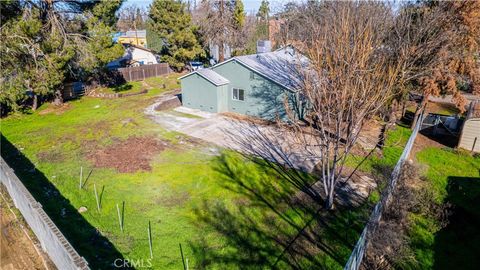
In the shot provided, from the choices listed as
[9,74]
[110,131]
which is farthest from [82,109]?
[110,131]

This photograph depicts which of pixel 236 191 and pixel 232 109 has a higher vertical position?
pixel 232 109

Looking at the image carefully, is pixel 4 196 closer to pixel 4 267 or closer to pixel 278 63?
pixel 4 267

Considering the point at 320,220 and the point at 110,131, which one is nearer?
the point at 320,220

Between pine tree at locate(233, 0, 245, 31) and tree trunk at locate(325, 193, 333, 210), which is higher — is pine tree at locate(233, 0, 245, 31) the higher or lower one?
the higher one

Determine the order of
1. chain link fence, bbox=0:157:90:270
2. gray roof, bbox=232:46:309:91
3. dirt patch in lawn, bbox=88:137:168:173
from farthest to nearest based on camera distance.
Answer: gray roof, bbox=232:46:309:91 < dirt patch in lawn, bbox=88:137:168:173 < chain link fence, bbox=0:157:90:270

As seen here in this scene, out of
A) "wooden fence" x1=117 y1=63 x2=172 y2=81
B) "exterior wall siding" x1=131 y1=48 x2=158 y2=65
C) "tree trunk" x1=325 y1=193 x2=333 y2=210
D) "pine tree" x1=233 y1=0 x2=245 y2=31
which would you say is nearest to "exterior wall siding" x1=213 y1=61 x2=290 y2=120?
"tree trunk" x1=325 y1=193 x2=333 y2=210

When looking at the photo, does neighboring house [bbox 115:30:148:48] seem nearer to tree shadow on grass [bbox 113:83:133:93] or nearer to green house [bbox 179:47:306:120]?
tree shadow on grass [bbox 113:83:133:93]

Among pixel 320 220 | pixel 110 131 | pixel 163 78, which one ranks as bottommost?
pixel 320 220
